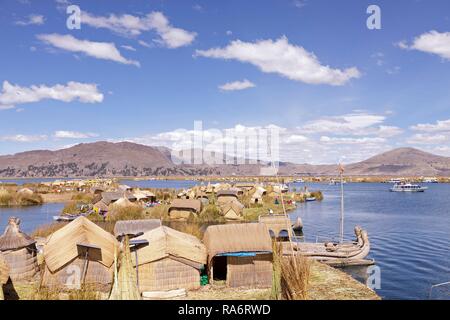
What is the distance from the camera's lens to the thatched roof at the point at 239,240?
50.5 ft

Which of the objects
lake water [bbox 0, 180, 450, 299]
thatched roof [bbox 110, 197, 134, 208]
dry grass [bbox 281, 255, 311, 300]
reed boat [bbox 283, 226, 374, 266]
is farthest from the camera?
thatched roof [bbox 110, 197, 134, 208]

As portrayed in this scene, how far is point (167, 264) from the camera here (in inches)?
576

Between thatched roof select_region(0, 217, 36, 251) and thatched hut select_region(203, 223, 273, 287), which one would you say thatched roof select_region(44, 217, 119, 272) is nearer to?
thatched roof select_region(0, 217, 36, 251)

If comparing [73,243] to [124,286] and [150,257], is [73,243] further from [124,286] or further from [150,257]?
[124,286]

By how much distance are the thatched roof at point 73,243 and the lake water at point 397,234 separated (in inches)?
473

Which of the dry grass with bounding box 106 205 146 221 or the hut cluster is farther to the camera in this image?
the dry grass with bounding box 106 205 146 221

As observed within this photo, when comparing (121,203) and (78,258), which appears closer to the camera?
(78,258)

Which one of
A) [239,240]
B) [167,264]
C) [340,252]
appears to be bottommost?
[340,252]

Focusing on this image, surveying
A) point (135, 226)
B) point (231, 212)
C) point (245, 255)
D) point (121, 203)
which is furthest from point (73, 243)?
point (121, 203)

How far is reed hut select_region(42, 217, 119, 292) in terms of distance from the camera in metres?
14.8

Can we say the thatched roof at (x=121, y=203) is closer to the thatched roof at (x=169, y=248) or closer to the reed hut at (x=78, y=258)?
the reed hut at (x=78, y=258)

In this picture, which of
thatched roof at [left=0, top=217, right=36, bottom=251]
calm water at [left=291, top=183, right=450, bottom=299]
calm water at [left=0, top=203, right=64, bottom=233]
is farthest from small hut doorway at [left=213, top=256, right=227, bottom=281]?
calm water at [left=0, top=203, right=64, bottom=233]

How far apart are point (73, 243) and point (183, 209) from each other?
24918 millimetres

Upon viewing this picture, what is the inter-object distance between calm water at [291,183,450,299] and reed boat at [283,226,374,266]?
2.66 ft
